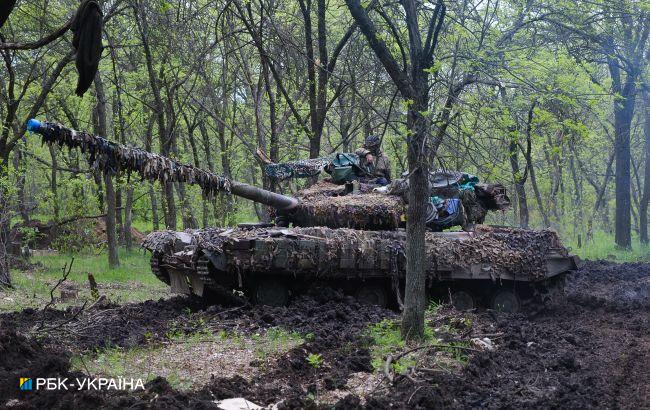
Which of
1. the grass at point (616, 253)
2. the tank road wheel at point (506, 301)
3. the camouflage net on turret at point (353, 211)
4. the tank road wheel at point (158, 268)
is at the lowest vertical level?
the grass at point (616, 253)

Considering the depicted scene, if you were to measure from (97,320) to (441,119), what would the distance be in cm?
506

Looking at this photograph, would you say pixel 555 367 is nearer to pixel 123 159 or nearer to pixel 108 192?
pixel 123 159

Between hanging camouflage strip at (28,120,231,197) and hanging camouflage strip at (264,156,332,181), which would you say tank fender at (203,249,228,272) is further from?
hanging camouflage strip at (264,156,332,181)

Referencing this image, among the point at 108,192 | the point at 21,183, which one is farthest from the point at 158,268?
the point at 21,183

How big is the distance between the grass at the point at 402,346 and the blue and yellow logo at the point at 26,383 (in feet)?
10.9

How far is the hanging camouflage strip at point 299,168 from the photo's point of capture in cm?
1518

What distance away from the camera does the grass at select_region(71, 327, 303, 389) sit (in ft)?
26.0

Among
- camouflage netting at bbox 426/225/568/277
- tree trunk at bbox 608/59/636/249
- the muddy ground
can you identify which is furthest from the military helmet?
tree trunk at bbox 608/59/636/249

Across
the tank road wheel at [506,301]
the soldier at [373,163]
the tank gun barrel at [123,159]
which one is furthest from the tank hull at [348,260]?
the soldier at [373,163]

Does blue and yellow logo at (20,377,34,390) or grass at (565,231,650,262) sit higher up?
blue and yellow logo at (20,377,34,390)

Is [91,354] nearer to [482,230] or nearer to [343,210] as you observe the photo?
[343,210]

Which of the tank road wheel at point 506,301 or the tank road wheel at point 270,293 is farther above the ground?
the tank road wheel at point 270,293

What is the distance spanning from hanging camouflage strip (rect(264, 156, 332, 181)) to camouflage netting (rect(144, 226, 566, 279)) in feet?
7.88

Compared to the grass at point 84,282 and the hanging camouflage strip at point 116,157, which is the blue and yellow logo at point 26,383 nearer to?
the hanging camouflage strip at point 116,157
